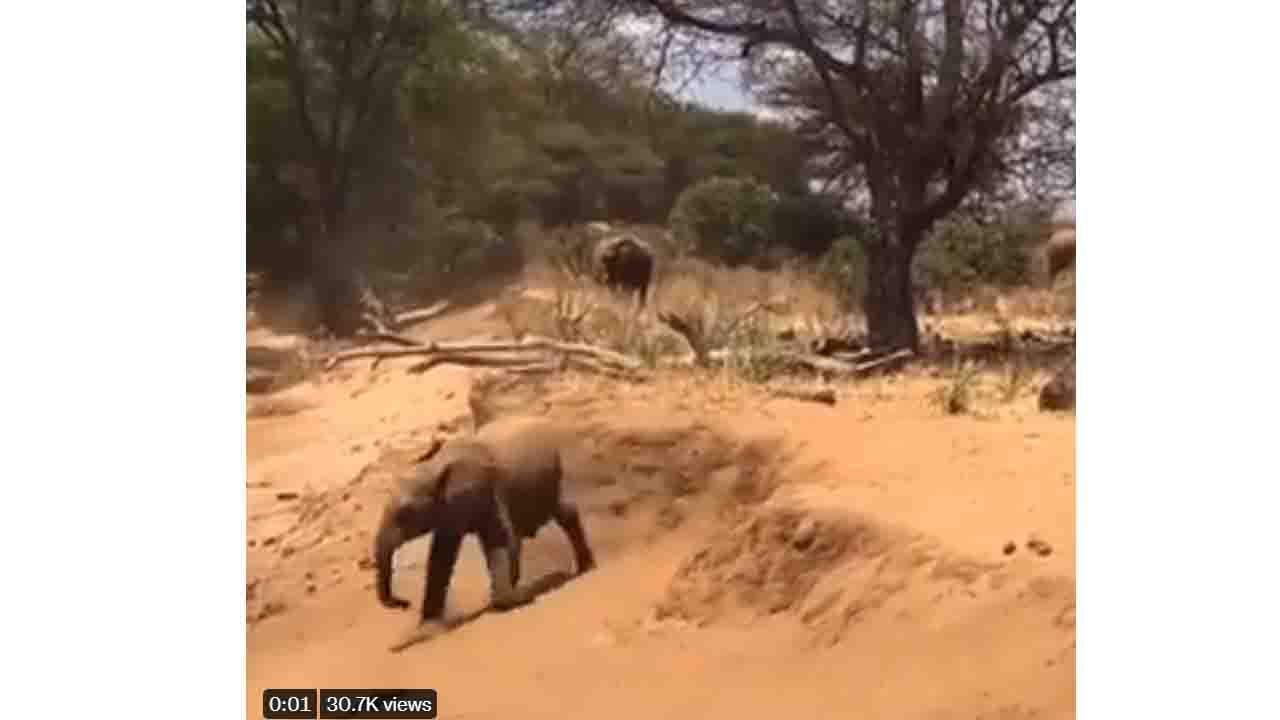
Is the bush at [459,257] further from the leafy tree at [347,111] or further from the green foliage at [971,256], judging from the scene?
the green foliage at [971,256]

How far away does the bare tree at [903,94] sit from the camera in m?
2.77

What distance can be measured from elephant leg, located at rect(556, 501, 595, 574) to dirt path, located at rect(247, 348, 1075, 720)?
0.9 inches

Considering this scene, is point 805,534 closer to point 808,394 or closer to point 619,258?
point 808,394

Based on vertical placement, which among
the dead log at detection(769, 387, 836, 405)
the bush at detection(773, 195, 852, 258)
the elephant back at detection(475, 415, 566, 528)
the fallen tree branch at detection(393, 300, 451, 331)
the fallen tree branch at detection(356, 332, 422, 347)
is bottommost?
the elephant back at detection(475, 415, 566, 528)

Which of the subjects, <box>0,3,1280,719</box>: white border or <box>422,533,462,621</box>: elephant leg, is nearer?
<box>0,3,1280,719</box>: white border

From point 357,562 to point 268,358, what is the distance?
0.36m

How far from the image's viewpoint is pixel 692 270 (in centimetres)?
281

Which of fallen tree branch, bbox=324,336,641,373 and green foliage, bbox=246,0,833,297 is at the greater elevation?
green foliage, bbox=246,0,833,297

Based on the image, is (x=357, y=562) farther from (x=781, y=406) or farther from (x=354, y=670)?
(x=781, y=406)

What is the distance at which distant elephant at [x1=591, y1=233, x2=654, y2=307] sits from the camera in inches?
110

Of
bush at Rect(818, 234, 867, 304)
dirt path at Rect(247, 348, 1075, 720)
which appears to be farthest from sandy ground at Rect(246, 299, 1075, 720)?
bush at Rect(818, 234, 867, 304)

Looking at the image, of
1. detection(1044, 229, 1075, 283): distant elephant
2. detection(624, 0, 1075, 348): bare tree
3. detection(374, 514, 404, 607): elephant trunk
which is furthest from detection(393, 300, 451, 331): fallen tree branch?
detection(1044, 229, 1075, 283): distant elephant

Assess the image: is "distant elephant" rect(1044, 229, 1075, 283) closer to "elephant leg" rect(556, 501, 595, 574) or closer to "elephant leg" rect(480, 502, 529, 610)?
"elephant leg" rect(556, 501, 595, 574)
